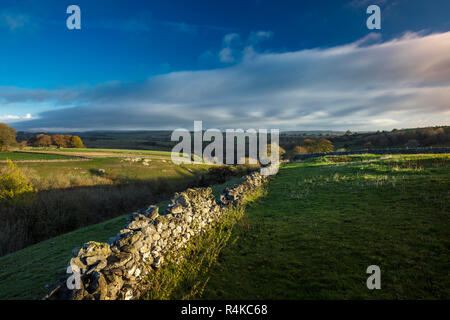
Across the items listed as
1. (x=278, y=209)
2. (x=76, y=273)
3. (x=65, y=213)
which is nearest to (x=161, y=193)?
(x=65, y=213)

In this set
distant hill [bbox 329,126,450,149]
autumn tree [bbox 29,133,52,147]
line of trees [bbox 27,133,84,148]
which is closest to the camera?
distant hill [bbox 329,126,450,149]

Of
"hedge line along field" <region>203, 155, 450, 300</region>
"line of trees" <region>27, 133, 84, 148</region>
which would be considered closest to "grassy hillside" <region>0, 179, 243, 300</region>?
"hedge line along field" <region>203, 155, 450, 300</region>

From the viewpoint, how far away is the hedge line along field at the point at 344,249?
16.2ft

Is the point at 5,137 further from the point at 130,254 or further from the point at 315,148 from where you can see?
the point at 315,148

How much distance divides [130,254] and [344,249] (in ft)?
20.8

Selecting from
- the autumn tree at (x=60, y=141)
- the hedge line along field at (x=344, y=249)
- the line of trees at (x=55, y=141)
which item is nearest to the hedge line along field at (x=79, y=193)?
the hedge line along field at (x=344, y=249)

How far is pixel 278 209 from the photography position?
1204 cm

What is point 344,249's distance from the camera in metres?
6.60

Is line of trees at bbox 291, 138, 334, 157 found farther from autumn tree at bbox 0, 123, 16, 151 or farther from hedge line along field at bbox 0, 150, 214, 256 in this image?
autumn tree at bbox 0, 123, 16, 151

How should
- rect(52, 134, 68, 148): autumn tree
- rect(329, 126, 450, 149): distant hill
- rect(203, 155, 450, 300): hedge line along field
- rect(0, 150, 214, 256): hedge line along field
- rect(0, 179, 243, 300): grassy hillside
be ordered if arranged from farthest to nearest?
rect(52, 134, 68, 148): autumn tree < rect(329, 126, 450, 149): distant hill < rect(0, 150, 214, 256): hedge line along field < rect(0, 179, 243, 300): grassy hillside < rect(203, 155, 450, 300): hedge line along field

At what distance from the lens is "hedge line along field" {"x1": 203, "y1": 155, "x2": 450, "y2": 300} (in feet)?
16.2

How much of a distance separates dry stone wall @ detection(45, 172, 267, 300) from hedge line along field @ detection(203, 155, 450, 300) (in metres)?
1.70

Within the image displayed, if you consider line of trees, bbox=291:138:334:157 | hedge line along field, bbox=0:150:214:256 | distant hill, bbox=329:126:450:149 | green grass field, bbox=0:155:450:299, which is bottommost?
hedge line along field, bbox=0:150:214:256

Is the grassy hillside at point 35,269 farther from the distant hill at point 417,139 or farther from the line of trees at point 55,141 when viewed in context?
the line of trees at point 55,141
